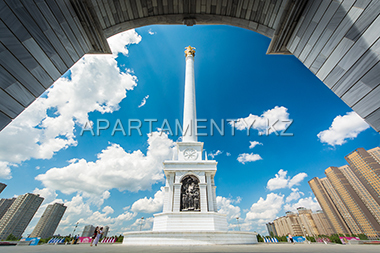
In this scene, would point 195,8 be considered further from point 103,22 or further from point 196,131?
point 196,131

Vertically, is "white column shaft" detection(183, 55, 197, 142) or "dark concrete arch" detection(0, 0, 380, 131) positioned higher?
"white column shaft" detection(183, 55, 197, 142)

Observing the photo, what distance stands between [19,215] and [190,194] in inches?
1896

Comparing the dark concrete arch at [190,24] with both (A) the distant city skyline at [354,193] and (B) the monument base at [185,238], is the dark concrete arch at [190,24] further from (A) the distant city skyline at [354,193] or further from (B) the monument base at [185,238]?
(A) the distant city skyline at [354,193]

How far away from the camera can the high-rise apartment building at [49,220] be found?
39653 mm

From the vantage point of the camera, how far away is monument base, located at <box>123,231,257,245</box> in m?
11.3

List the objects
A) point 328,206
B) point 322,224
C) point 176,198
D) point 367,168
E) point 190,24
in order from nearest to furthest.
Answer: point 190,24, point 176,198, point 367,168, point 328,206, point 322,224

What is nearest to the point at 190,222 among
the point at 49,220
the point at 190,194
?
the point at 190,194

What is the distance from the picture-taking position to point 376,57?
378 centimetres

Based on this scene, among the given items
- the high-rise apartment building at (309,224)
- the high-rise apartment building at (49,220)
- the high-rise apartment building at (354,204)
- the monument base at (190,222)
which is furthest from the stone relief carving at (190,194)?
the high-rise apartment building at (309,224)

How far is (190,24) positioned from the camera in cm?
696

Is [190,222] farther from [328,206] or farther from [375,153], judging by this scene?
[328,206]

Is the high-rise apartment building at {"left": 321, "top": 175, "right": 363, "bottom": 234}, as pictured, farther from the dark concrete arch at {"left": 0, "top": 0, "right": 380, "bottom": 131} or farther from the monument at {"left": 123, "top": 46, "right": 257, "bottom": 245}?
the dark concrete arch at {"left": 0, "top": 0, "right": 380, "bottom": 131}

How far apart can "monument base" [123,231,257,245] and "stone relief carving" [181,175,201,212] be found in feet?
13.6

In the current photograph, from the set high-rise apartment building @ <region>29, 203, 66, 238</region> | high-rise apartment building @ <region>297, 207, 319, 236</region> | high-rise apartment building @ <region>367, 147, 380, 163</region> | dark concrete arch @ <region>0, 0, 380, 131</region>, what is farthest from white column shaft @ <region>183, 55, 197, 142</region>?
high-rise apartment building @ <region>297, 207, 319, 236</region>
